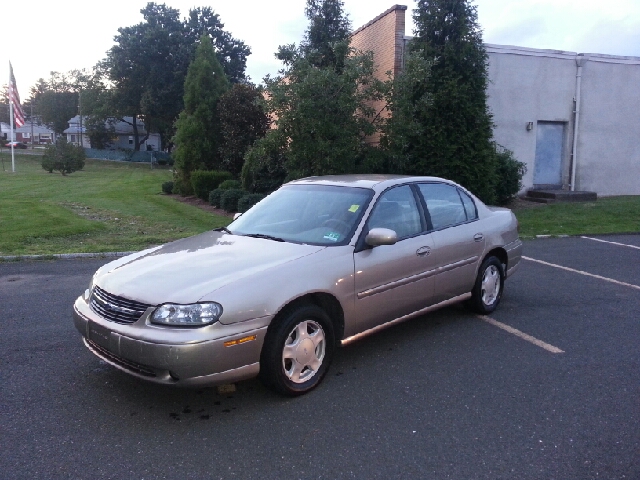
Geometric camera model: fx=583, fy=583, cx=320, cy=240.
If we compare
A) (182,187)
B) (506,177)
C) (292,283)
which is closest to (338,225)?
(292,283)

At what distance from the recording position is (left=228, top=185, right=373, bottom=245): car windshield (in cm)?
486

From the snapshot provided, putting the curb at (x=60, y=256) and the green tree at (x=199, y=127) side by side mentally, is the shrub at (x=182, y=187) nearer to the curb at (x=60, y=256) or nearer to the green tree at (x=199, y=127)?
the green tree at (x=199, y=127)

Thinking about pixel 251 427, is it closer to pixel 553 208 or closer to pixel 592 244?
pixel 592 244

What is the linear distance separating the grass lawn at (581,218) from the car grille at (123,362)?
373 inches

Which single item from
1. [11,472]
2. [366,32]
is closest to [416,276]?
[11,472]

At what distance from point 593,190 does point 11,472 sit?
19044 mm

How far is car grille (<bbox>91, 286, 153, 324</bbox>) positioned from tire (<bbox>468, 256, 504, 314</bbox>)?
3.60 metres

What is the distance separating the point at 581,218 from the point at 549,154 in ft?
16.5

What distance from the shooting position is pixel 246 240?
16.1ft

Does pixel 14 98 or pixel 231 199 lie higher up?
pixel 14 98

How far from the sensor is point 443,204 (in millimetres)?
5871

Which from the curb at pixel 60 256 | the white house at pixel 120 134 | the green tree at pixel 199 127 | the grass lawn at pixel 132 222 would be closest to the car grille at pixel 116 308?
the curb at pixel 60 256

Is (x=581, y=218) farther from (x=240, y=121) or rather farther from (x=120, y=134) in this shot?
(x=120, y=134)

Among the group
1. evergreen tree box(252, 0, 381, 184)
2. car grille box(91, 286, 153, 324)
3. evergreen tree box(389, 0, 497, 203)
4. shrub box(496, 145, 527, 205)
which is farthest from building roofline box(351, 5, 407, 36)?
car grille box(91, 286, 153, 324)
